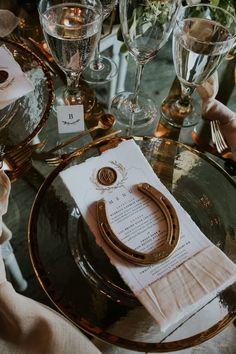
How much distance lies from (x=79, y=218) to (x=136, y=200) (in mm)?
71

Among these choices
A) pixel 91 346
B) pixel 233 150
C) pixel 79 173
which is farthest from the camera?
pixel 233 150

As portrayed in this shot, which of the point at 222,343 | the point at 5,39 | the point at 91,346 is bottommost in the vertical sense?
the point at 222,343

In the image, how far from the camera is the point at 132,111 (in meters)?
0.69

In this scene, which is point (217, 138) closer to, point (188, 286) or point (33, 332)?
point (188, 286)

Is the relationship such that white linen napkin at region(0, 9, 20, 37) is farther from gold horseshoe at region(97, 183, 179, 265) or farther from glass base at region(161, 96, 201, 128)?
gold horseshoe at region(97, 183, 179, 265)

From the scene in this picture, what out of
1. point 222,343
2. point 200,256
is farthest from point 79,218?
point 222,343

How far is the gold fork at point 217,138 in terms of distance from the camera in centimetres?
62

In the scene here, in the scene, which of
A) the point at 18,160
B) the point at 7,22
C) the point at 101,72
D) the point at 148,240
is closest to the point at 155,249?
the point at 148,240

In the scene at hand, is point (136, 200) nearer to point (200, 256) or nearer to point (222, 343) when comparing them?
point (200, 256)

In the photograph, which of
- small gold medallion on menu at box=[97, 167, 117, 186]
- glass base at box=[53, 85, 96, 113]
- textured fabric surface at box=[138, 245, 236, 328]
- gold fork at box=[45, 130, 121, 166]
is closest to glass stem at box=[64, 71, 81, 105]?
glass base at box=[53, 85, 96, 113]

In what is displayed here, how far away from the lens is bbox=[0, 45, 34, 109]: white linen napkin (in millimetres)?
578

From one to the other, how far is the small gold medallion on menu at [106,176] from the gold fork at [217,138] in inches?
7.8

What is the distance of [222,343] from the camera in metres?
0.54

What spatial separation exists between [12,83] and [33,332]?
35cm
